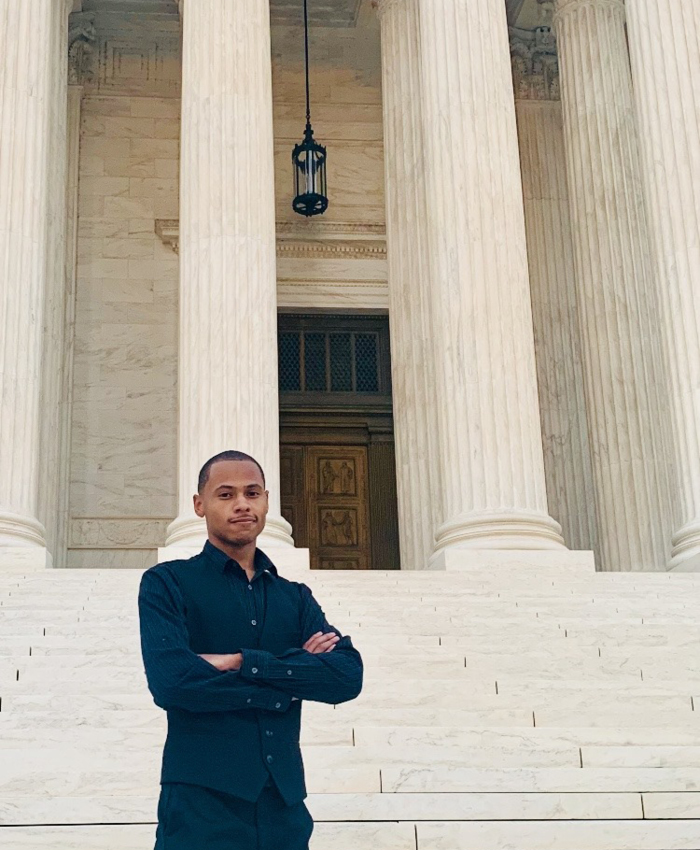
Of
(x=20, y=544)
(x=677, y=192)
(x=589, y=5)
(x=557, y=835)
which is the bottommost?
(x=557, y=835)

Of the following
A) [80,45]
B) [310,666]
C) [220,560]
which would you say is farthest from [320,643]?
[80,45]

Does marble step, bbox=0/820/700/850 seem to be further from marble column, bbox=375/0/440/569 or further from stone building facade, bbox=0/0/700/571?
marble column, bbox=375/0/440/569

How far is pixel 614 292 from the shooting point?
32.6 meters

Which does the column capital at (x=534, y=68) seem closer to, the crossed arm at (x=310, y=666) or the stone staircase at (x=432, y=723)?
the stone staircase at (x=432, y=723)

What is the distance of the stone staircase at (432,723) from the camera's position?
12398mm

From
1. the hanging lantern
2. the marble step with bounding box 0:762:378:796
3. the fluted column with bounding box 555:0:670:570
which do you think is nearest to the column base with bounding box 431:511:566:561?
the fluted column with bounding box 555:0:670:570

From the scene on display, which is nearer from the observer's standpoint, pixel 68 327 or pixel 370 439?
pixel 68 327

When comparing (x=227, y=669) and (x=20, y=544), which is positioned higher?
(x=20, y=544)

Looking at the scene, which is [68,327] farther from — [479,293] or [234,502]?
[234,502]

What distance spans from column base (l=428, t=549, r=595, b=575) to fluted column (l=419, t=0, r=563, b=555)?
161 millimetres

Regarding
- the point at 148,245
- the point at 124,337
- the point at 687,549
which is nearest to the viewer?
the point at 687,549

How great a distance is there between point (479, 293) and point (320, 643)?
66.4 ft

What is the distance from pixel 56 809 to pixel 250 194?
1697 cm

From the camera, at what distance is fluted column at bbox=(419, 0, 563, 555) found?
85.9 ft
